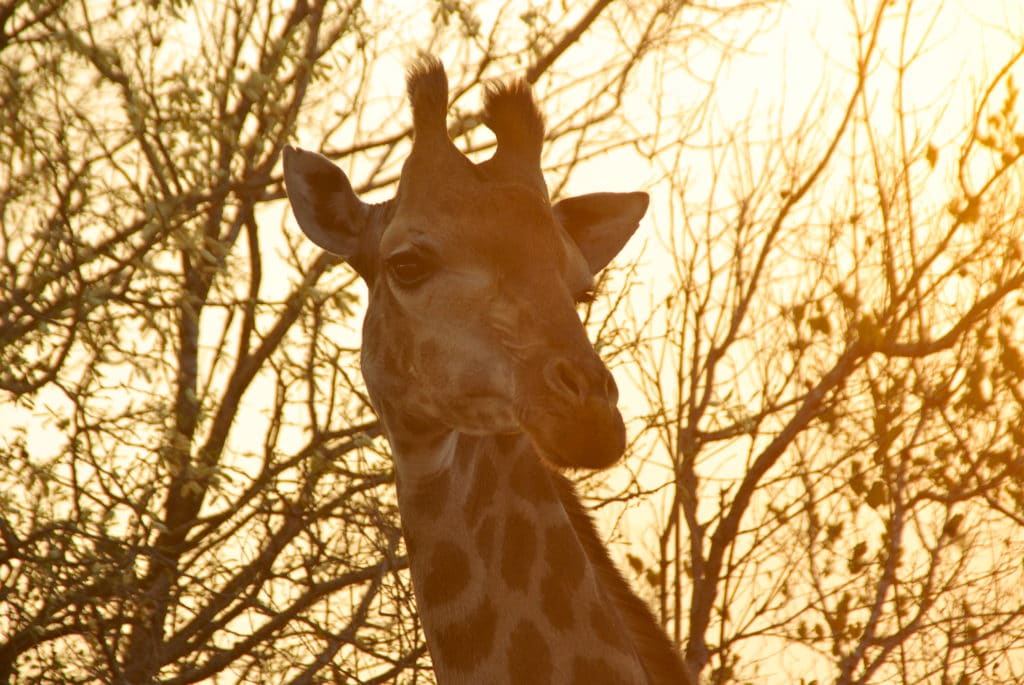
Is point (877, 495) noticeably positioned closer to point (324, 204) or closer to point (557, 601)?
point (557, 601)

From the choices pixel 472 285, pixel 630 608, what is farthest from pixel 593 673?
pixel 472 285

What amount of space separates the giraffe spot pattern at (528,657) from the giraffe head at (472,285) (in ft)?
2.38

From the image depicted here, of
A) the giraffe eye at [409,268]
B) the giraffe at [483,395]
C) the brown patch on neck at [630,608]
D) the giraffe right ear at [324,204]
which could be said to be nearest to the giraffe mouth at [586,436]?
the giraffe at [483,395]

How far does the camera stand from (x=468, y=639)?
15.8 ft

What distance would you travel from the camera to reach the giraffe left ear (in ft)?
18.9

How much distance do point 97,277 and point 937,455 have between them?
5970 mm

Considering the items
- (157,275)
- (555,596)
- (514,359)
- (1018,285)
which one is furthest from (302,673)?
(1018,285)

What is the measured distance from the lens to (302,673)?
27.0ft

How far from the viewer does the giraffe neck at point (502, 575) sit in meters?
4.77

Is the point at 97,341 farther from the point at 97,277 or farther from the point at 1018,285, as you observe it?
the point at 1018,285

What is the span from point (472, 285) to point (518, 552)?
99 centimetres

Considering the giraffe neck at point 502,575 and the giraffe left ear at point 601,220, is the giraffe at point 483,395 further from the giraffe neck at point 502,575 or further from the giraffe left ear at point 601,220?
the giraffe left ear at point 601,220

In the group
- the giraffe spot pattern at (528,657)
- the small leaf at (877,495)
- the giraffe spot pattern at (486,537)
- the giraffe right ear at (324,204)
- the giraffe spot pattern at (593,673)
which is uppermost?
the small leaf at (877,495)

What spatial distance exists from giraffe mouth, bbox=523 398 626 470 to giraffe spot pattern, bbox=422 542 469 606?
0.84 metres
